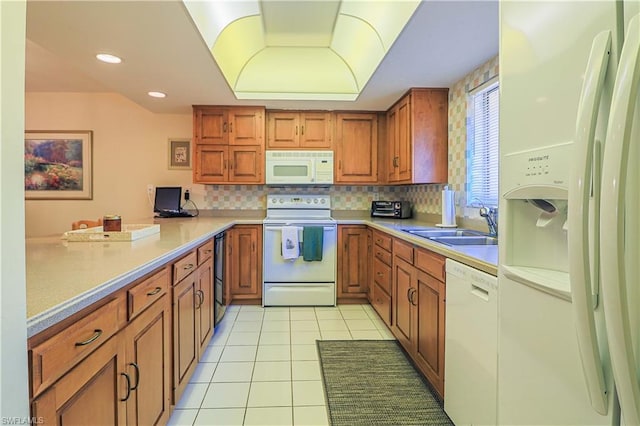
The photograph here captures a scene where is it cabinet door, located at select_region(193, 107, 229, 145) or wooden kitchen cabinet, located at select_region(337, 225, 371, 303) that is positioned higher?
cabinet door, located at select_region(193, 107, 229, 145)

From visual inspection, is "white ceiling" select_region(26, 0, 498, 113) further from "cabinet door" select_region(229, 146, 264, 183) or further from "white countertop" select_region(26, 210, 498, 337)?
"white countertop" select_region(26, 210, 498, 337)

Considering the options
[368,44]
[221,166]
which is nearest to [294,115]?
[221,166]

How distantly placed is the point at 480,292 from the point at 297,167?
2.67 m

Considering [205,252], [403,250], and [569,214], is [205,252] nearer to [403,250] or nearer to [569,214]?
[403,250]

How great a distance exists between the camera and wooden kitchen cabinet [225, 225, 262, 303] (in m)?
3.56

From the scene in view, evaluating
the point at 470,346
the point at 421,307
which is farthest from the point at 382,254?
the point at 470,346

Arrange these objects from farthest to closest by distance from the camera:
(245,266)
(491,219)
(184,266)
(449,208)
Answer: (245,266) < (449,208) < (491,219) < (184,266)

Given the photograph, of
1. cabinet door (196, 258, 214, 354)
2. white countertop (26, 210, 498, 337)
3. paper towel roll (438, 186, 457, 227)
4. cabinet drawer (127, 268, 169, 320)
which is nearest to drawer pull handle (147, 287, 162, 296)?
cabinet drawer (127, 268, 169, 320)

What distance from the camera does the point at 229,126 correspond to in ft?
12.2

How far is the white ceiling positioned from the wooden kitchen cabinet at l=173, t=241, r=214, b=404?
4.30 feet

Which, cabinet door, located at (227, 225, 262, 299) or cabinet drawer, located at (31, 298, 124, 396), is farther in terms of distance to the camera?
cabinet door, located at (227, 225, 262, 299)

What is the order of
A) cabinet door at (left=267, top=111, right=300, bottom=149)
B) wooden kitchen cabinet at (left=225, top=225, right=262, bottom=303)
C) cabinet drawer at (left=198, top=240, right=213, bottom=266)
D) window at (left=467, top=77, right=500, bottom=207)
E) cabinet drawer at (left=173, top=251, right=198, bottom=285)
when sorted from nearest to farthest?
1. cabinet drawer at (left=173, top=251, right=198, bottom=285)
2. cabinet drawer at (left=198, top=240, right=213, bottom=266)
3. window at (left=467, top=77, right=500, bottom=207)
4. wooden kitchen cabinet at (left=225, top=225, right=262, bottom=303)
5. cabinet door at (left=267, top=111, right=300, bottom=149)

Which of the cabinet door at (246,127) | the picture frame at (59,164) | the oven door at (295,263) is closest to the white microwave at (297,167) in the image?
the cabinet door at (246,127)

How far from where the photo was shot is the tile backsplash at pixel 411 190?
112 inches
